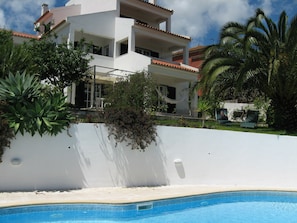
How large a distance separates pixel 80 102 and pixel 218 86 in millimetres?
14856

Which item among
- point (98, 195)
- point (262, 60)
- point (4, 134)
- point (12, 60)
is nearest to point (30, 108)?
point (4, 134)

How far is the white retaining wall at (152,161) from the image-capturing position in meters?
15.3

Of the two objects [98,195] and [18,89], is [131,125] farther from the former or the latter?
[18,89]

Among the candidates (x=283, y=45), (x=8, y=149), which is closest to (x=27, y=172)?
(x=8, y=149)

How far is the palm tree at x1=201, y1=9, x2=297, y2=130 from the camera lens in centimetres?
2380

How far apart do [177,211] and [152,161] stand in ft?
14.3

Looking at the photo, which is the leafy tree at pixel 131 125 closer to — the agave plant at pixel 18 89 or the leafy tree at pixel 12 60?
the agave plant at pixel 18 89

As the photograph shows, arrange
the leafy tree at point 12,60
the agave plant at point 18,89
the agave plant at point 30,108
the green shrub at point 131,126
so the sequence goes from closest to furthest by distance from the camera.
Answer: the agave plant at point 30,108 < the agave plant at point 18,89 < the green shrub at point 131,126 < the leafy tree at point 12,60

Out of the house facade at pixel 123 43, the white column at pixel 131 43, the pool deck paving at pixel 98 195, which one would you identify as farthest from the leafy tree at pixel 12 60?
the white column at pixel 131 43

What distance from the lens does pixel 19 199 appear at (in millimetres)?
13461

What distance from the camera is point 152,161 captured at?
18.5 meters

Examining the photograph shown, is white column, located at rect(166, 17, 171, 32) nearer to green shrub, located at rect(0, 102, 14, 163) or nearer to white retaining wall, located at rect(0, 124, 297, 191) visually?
white retaining wall, located at rect(0, 124, 297, 191)

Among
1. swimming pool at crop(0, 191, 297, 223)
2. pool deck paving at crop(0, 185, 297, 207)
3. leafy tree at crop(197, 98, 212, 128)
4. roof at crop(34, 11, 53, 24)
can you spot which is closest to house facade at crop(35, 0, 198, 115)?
roof at crop(34, 11, 53, 24)

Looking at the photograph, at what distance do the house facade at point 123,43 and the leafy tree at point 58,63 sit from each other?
345 cm
